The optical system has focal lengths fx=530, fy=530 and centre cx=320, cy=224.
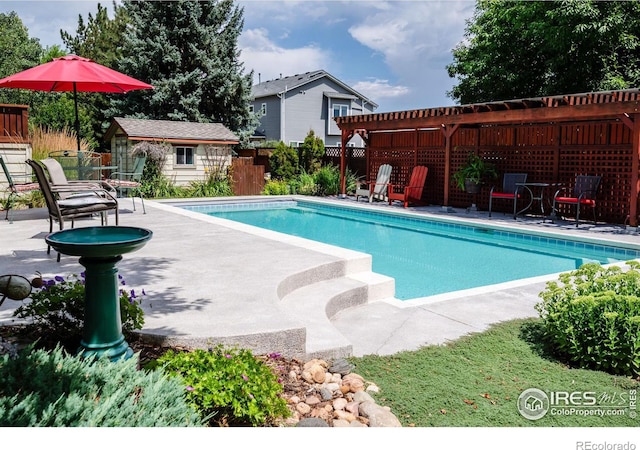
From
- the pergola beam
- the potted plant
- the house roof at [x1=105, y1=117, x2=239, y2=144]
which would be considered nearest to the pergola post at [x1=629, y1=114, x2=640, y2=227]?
the pergola beam

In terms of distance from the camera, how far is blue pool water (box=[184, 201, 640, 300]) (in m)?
6.94

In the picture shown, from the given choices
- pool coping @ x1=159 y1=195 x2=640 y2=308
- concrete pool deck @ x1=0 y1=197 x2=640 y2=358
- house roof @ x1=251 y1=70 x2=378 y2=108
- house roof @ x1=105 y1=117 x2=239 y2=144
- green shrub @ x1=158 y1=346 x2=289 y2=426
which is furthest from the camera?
house roof @ x1=251 y1=70 x2=378 y2=108

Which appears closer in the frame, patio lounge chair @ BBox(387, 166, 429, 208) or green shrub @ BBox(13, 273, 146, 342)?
green shrub @ BBox(13, 273, 146, 342)

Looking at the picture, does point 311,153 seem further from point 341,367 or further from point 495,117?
point 341,367

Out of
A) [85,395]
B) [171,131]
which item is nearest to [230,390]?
[85,395]

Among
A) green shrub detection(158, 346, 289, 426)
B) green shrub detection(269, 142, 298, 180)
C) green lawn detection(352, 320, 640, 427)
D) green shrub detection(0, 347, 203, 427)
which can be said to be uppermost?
green shrub detection(269, 142, 298, 180)

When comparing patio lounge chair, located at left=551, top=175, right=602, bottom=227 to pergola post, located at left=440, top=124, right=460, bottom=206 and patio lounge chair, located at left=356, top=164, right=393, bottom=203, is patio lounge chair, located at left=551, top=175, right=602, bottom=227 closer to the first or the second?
pergola post, located at left=440, top=124, right=460, bottom=206

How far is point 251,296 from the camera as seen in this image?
4.13 metres

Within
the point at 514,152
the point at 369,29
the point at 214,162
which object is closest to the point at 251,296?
the point at 369,29

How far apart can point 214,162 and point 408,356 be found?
1397 centimetres

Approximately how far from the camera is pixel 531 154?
472 inches

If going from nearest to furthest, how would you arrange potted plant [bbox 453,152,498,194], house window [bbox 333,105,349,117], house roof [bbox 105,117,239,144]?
potted plant [bbox 453,152,498,194]
house roof [bbox 105,117,239,144]
house window [bbox 333,105,349,117]

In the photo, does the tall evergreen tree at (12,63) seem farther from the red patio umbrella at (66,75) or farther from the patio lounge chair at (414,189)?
the patio lounge chair at (414,189)
